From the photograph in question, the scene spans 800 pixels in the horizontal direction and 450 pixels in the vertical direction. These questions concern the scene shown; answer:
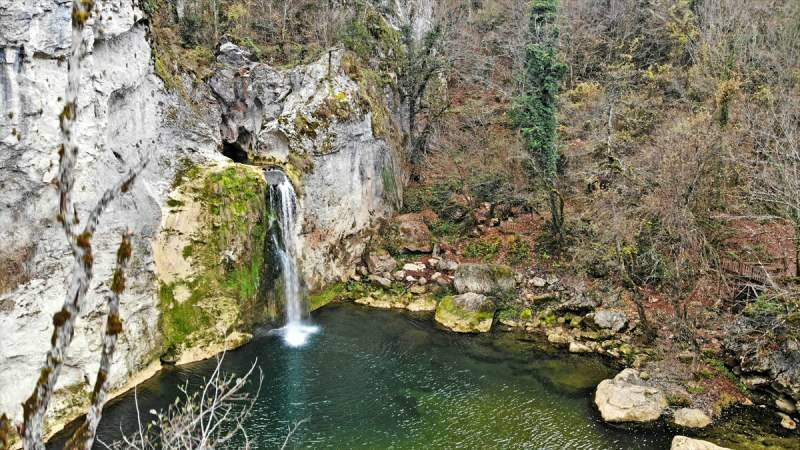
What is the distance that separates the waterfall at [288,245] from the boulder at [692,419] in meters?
11.2

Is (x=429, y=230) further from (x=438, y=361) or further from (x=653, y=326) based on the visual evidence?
(x=653, y=326)

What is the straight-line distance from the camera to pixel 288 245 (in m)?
18.2

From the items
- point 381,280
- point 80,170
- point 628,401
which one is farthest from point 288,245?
point 628,401

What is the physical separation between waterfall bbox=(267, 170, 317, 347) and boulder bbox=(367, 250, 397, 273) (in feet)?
12.0

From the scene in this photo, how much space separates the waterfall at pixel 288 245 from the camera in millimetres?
17547

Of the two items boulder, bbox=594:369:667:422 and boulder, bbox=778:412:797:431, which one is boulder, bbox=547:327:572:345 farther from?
boulder, bbox=778:412:797:431

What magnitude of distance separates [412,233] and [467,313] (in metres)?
6.01

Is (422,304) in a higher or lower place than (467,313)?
higher

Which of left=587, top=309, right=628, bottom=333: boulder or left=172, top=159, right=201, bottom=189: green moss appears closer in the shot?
left=172, top=159, right=201, bottom=189: green moss

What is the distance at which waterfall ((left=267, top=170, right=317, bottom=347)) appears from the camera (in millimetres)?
17547

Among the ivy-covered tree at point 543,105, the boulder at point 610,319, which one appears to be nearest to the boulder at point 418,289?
the ivy-covered tree at point 543,105

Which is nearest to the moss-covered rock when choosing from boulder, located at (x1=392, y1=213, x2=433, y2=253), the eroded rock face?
the eroded rock face

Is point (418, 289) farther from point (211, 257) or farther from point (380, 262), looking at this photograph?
A: point (211, 257)

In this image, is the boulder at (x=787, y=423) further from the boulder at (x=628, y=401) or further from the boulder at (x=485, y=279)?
the boulder at (x=485, y=279)
